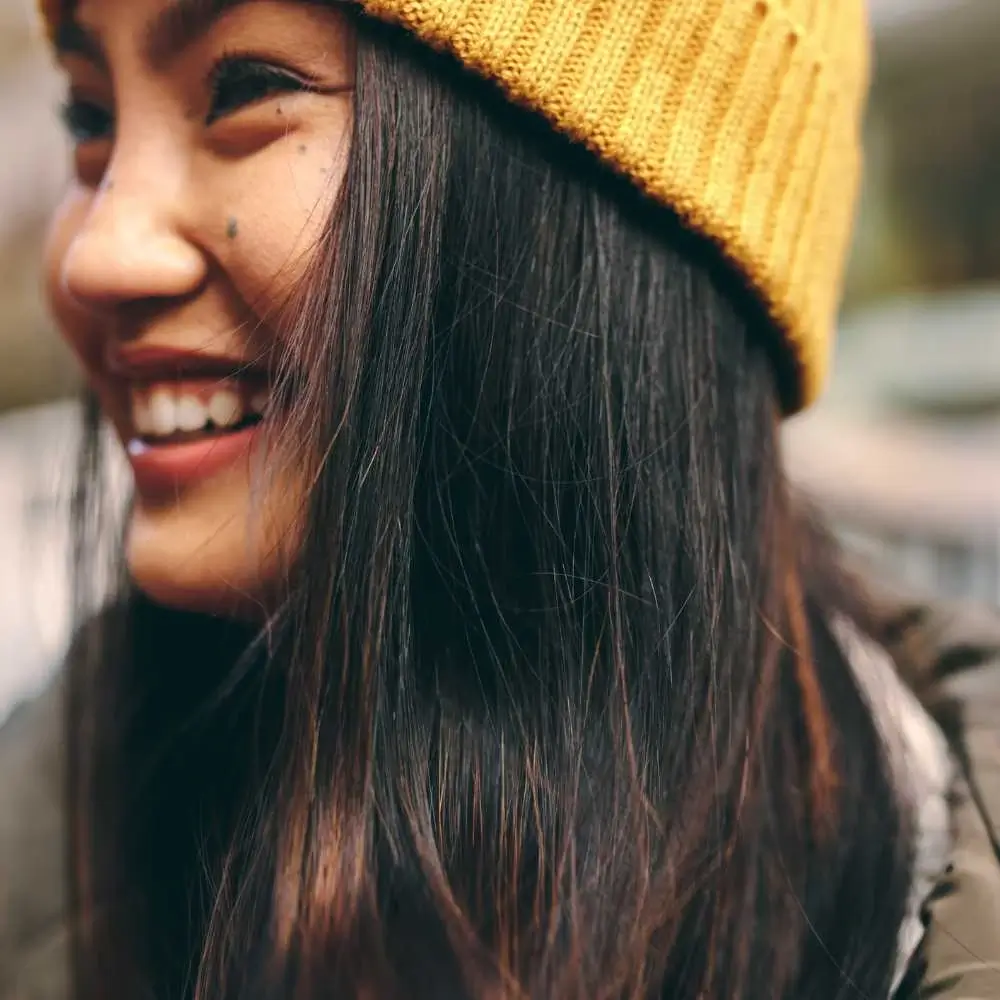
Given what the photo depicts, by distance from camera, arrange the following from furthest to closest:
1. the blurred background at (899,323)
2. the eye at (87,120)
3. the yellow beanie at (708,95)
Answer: the blurred background at (899,323)
the eye at (87,120)
the yellow beanie at (708,95)

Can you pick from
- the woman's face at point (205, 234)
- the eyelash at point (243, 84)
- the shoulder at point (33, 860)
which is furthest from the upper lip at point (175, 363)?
the shoulder at point (33, 860)

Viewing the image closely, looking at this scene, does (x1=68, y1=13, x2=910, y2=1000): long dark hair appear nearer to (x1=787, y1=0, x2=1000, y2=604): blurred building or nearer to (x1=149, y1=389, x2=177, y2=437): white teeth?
(x1=149, y1=389, x2=177, y2=437): white teeth

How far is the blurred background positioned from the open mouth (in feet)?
2.31

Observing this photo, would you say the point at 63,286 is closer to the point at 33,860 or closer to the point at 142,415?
the point at 142,415

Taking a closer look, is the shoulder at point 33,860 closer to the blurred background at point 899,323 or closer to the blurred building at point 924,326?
the blurred background at point 899,323

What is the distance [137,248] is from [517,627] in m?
0.30

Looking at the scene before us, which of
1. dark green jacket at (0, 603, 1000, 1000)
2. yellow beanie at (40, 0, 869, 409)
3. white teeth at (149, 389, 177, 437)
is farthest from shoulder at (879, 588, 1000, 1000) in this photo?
white teeth at (149, 389, 177, 437)

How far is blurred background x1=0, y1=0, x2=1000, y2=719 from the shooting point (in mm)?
1431

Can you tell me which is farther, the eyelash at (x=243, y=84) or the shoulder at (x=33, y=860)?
the shoulder at (x=33, y=860)

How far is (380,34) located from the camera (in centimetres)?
45

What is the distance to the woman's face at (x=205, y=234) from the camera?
1.54ft

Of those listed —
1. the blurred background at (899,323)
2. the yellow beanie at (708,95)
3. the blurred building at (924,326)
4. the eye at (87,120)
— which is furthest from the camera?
the blurred building at (924,326)

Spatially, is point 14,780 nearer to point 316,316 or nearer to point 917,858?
point 316,316

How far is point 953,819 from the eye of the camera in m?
0.55
